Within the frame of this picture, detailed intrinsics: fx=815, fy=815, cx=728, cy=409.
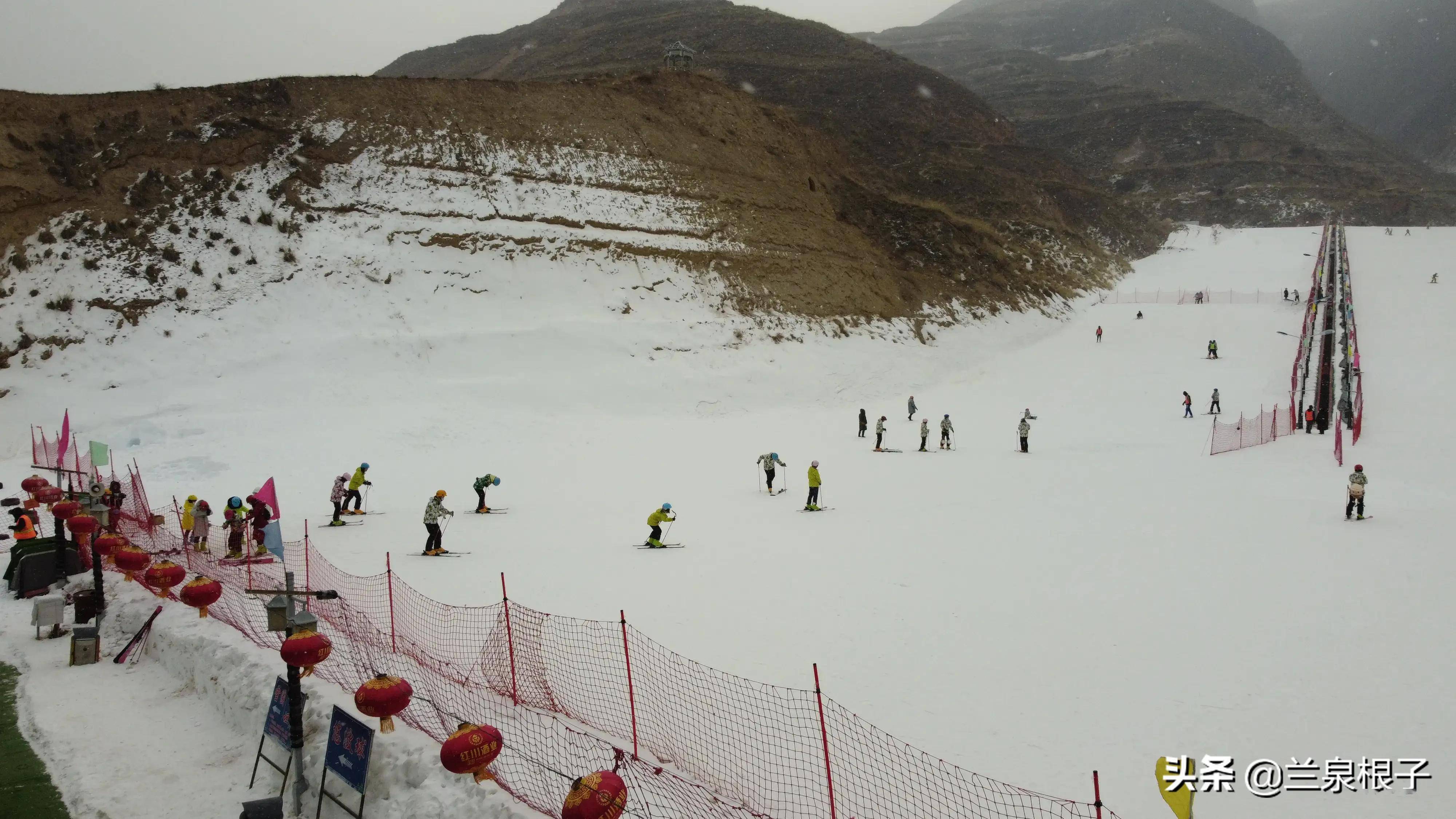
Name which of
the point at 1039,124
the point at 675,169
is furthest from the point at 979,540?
the point at 1039,124

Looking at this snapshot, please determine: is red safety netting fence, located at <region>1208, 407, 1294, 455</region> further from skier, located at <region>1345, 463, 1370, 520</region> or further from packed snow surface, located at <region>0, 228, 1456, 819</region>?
skier, located at <region>1345, 463, 1370, 520</region>

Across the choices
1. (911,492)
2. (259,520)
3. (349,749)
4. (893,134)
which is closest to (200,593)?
(349,749)

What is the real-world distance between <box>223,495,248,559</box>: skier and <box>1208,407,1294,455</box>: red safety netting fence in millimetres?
23374

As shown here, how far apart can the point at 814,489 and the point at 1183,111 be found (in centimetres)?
10001

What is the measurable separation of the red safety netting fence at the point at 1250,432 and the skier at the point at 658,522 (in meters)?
16.1

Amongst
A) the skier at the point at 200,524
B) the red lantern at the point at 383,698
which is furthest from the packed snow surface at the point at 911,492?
the red lantern at the point at 383,698

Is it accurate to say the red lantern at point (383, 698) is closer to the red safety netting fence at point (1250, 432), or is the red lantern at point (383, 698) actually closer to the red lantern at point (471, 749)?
the red lantern at point (471, 749)

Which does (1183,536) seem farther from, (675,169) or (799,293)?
(675,169)

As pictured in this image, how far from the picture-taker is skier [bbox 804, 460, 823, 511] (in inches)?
698

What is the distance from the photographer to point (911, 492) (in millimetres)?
19359

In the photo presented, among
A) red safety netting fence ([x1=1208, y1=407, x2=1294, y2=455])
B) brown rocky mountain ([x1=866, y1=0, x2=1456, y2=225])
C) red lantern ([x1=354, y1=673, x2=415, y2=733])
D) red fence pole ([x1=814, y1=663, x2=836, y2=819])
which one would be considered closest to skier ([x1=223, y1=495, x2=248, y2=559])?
red lantern ([x1=354, y1=673, x2=415, y2=733])

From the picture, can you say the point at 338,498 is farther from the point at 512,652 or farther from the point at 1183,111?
the point at 1183,111

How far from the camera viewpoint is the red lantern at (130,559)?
37.2ft

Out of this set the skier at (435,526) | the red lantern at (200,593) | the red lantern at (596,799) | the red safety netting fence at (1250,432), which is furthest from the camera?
the red safety netting fence at (1250,432)
